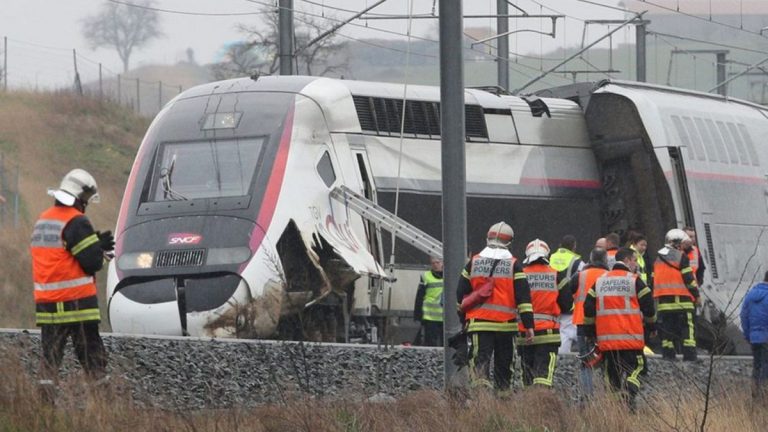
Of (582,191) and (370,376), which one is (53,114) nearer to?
(582,191)

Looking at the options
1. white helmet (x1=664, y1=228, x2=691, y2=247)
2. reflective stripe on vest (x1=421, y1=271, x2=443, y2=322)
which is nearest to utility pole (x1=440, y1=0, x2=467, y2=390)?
white helmet (x1=664, y1=228, x2=691, y2=247)

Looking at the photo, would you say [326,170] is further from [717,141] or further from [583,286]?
[717,141]

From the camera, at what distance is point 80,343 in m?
11.7

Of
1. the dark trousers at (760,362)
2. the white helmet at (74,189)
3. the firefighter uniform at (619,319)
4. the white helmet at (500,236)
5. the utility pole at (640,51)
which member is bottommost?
the dark trousers at (760,362)

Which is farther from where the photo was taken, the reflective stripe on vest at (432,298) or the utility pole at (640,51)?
the utility pole at (640,51)

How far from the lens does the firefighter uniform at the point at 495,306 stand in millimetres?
13352

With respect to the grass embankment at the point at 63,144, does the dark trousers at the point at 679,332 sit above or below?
below

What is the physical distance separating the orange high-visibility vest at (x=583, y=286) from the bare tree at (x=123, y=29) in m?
68.8

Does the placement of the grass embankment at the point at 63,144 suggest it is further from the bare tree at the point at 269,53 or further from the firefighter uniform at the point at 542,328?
the firefighter uniform at the point at 542,328

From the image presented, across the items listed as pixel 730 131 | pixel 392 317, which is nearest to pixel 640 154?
pixel 730 131

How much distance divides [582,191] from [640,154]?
0.98 metres

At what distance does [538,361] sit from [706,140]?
1059 centimetres

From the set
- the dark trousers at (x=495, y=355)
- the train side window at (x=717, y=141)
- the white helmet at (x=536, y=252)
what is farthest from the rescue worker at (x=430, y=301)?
the dark trousers at (x=495, y=355)

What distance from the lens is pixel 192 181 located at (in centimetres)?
1923
